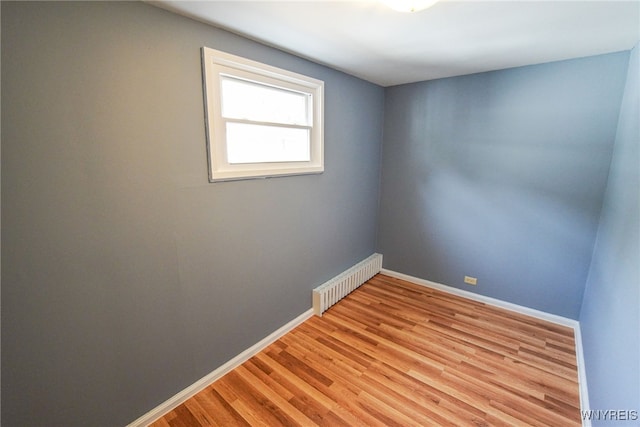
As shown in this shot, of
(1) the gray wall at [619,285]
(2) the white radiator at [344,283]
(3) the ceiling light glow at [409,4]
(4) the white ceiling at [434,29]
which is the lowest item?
(2) the white radiator at [344,283]

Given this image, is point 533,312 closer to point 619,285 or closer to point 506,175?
point 506,175

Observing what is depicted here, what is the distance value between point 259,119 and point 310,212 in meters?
0.97

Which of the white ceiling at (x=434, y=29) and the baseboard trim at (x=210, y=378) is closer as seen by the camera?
the white ceiling at (x=434, y=29)

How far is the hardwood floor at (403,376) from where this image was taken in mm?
1752

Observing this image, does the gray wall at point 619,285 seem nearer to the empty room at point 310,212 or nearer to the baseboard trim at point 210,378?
the empty room at point 310,212

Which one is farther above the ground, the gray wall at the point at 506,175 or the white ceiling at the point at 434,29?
the white ceiling at the point at 434,29

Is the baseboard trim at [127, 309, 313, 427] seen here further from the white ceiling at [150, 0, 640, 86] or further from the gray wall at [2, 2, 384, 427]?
the white ceiling at [150, 0, 640, 86]

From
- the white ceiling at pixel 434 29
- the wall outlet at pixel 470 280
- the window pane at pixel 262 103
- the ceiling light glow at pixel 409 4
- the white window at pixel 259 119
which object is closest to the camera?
the ceiling light glow at pixel 409 4

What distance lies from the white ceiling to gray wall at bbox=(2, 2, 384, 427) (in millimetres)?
250

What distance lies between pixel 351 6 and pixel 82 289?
2063mm

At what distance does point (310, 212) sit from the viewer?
2.68 m

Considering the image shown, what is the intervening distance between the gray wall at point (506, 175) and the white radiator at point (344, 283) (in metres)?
0.38

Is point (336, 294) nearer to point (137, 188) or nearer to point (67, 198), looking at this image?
point (137, 188)

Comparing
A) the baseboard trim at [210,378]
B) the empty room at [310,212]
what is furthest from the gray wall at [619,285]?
the baseboard trim at [210,378]
